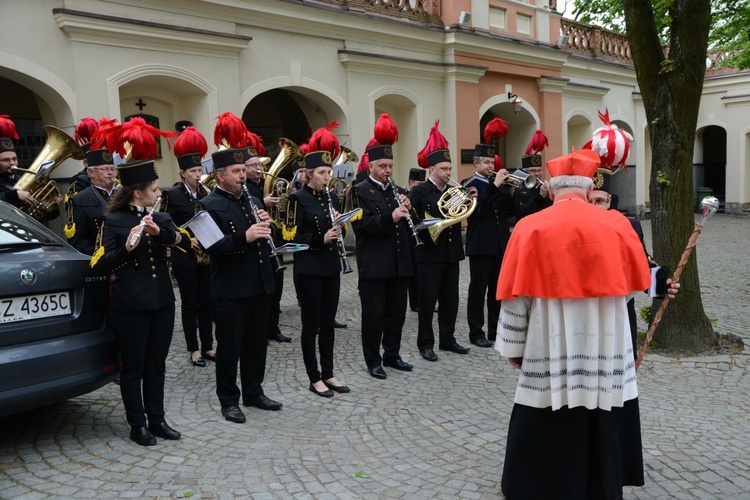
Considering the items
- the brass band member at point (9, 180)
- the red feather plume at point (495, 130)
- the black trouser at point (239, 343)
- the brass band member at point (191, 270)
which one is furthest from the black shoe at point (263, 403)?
the red feather plume at point (495, 130)

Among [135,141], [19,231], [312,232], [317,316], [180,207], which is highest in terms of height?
[135,141]

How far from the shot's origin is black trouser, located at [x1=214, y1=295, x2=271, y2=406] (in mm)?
5078

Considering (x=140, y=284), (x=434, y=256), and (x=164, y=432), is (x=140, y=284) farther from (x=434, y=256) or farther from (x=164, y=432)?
(x=434, y=256)

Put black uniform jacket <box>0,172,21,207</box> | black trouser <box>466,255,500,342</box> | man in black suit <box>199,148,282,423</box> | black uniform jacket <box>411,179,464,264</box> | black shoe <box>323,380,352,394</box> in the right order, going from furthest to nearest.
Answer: black trouser <box>466,255,500,342</box>, black uniform jacket <box>411,179,464,264</box>, black uniform jacket <box>0,172,21,207</box>, black shoe <box>323,380,352,394</box>, man in black suit <box>199,148,282,423</box>

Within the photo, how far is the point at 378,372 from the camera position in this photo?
625 centimetres

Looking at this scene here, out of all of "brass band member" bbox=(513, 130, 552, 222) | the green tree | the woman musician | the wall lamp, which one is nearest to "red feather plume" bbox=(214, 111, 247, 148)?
the woman musician

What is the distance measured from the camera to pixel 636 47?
7.05 meters

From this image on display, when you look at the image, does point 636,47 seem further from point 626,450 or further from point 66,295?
point 66,295

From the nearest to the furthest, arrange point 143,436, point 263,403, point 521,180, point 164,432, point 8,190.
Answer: point 143,436, point 164,432, point 263,403, point 8,190, point 521,180

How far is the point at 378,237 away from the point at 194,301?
6.53ft

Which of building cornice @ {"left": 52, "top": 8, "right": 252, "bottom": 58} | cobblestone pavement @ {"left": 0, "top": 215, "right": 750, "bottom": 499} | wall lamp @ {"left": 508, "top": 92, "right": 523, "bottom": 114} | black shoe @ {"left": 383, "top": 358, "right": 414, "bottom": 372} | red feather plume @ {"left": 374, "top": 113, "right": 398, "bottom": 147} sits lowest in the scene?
cobblestone pavement @ {"left": 0, "top": 215, "right": 750, "bottom": 499}

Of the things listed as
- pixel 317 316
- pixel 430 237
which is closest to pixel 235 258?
pixel 317 316

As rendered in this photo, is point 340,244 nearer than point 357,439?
No

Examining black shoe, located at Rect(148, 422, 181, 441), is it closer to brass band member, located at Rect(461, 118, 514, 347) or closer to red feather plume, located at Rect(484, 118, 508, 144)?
brass band member, located at Rect(461, 118, 514, 347)
